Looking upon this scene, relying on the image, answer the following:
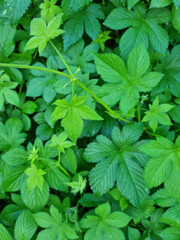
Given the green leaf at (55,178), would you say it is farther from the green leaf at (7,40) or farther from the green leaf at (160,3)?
the green leaf at (160,3)

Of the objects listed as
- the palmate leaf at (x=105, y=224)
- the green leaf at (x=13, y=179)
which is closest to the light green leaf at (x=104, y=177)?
the palmate leaf at (x=105, y=224)

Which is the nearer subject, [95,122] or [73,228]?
[73,228]

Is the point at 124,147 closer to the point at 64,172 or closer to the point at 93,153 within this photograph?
the point at 93,153

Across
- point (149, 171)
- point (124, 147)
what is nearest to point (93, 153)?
point (124, 147)

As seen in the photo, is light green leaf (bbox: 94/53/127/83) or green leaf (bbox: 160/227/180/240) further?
green leaf (bbox: 160/227/180/240)

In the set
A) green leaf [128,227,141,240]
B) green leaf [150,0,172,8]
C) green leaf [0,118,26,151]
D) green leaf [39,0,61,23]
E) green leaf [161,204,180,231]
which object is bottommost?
green leaf [128,227,141,240]

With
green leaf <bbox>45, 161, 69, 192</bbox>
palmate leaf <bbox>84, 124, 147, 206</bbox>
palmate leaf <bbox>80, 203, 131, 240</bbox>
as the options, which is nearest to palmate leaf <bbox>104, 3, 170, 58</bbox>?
palmate leaf <bbox>84, 124, 147, 206</bbox>

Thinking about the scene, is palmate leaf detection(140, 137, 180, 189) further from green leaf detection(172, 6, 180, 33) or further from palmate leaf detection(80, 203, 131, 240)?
→ green leaf detection(172, 6, 180, 33)
